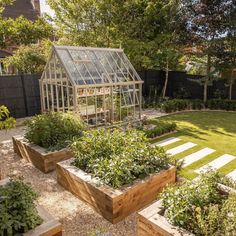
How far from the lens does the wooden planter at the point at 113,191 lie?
410 cm

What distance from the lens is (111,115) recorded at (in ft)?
32.3

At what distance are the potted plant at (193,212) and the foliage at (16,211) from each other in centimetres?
151

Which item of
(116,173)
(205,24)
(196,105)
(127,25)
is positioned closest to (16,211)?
(116,173)

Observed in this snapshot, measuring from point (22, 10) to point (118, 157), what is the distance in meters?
27.4

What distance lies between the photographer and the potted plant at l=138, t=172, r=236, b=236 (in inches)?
119

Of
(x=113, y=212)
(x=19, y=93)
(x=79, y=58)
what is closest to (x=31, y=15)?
(x=19, y=93)

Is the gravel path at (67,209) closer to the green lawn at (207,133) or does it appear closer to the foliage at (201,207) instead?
the foliage at (201,207)

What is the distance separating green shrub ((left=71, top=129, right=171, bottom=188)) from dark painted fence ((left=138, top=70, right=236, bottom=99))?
34.6 ft

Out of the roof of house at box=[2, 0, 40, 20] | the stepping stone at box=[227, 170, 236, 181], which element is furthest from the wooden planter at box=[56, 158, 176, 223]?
the roof of house at box=[2, 0, 40, 20]

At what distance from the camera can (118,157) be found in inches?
187

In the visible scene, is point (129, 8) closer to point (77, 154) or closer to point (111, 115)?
point (111, 115)

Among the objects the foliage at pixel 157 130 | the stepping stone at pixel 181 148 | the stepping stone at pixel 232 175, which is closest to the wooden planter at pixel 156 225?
the stepping stone at pixel 232 175

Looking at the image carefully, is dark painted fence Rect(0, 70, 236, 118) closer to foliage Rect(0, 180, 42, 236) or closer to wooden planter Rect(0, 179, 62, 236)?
foliage Rect(0, 180, 42, 236)

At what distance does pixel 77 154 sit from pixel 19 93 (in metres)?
7.71
